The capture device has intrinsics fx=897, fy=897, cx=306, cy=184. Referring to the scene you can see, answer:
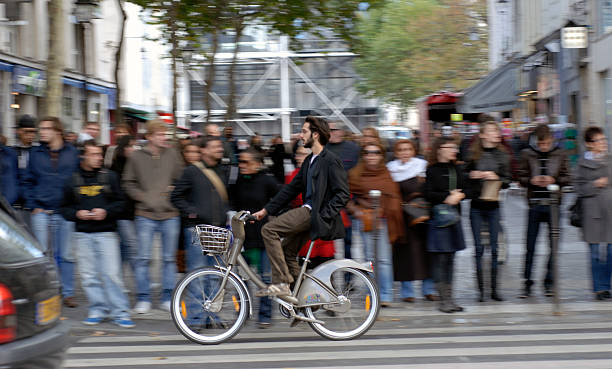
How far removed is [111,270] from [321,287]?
2.09 metres

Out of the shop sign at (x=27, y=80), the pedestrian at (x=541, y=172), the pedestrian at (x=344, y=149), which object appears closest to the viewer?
the pedestrian at (x=541, y=172)

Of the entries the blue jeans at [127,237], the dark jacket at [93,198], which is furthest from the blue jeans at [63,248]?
the dark jacket at [93,198]

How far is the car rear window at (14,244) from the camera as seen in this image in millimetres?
4549

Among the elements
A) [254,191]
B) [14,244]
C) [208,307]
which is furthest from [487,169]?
[14,244]

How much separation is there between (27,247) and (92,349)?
9.24 ft

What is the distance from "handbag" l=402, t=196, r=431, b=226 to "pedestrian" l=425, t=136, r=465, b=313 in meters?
0.07

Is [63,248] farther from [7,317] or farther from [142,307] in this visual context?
[7,317]

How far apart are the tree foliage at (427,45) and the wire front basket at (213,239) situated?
40.1 meters

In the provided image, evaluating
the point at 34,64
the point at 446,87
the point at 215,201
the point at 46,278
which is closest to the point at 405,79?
the point at 446,87

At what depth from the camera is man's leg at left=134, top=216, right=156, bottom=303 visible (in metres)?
9.00

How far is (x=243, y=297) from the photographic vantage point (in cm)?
747

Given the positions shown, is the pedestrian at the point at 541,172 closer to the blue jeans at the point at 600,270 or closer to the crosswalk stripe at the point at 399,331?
the blue jeans at the point at 600,270

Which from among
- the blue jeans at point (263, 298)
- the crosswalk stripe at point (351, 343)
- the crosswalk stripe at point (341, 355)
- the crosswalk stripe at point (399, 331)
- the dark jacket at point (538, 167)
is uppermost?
the dark jacket at point (538, 167)

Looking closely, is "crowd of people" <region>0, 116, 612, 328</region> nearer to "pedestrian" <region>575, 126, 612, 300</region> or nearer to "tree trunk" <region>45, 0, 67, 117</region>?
"pedestrian" <region>575, 126, 612, 300</region>
